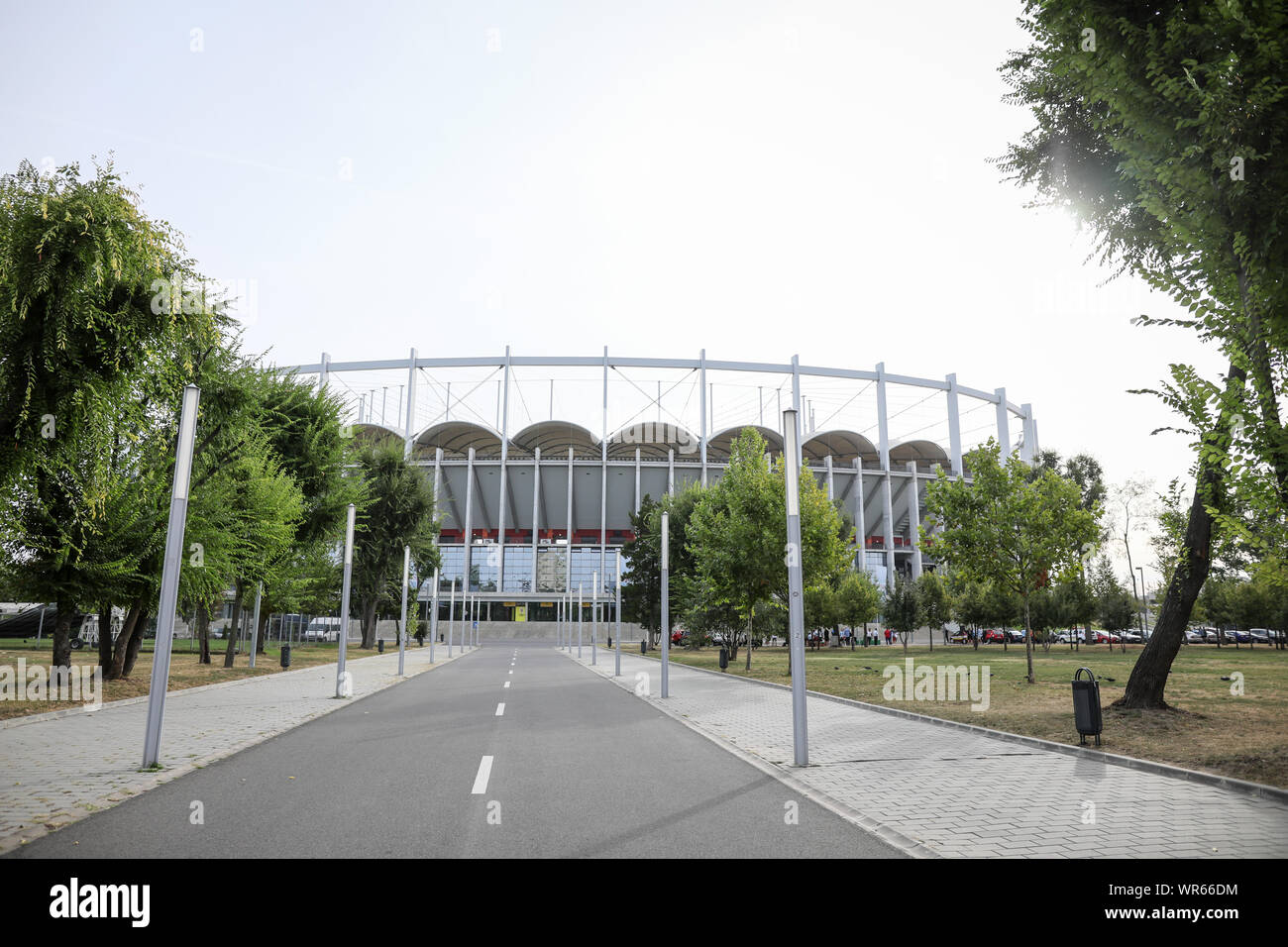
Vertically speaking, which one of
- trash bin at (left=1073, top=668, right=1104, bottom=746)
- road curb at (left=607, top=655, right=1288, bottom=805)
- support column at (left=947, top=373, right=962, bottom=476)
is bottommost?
road curb at (left=607, top=655, right=1288, bottom=805)

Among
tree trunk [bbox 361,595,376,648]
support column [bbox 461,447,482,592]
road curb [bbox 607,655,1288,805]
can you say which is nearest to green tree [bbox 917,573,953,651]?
tree trunk [bbox 361,595,376,648]

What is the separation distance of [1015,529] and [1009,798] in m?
16.6

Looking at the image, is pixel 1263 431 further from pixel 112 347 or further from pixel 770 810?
pixel 112 347

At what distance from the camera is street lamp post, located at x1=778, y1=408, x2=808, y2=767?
28.9ft

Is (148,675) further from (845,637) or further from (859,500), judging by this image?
(859,500)

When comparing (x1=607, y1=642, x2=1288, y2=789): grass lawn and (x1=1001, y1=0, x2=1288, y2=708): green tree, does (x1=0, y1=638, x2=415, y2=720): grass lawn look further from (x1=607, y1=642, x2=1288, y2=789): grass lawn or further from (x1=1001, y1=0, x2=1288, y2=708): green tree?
(x1=1001, y1=0, x2=1288, y2=708): green tree

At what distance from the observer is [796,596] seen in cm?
936

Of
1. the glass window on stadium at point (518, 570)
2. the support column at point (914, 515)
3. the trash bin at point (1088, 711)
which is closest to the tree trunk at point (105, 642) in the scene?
the trash bin at point (1088, 711)

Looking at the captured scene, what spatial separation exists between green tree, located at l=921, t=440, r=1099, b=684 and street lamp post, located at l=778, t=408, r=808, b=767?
44.4ft

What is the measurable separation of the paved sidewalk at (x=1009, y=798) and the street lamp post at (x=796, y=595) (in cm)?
33

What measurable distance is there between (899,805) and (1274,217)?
5.87 m

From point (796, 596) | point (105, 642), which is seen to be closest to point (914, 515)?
point (105, 642)

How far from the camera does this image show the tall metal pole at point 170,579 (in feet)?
27.1
